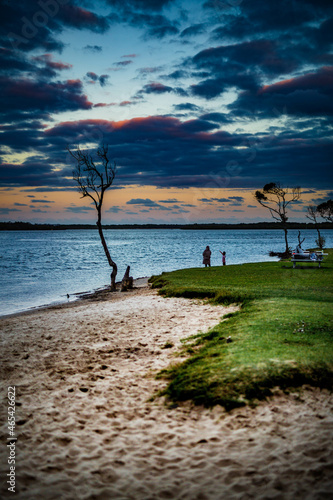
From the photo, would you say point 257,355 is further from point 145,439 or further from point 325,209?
point 325,209

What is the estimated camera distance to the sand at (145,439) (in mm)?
4363

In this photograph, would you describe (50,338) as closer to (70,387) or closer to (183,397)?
(70,387)

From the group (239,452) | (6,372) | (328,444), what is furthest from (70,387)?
(328,444)

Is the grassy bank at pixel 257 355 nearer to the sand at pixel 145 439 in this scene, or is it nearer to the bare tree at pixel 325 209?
the sand at pixel 145 439

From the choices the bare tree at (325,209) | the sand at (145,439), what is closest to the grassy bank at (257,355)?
the sand at (145,439)

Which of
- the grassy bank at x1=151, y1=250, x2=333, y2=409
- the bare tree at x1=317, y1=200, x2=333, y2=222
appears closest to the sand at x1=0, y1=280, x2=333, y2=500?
the grassy bank at x1=151, y1=250, x2=333, y2=409

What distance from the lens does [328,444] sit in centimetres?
488

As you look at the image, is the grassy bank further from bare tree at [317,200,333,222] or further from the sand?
bare tree at [317,200,333,222]

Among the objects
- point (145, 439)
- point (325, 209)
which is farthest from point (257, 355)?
point (325, 209)

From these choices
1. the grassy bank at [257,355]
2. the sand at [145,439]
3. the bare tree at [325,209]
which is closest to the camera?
the sand at [145,439]

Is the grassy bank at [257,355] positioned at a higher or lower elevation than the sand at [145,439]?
higher

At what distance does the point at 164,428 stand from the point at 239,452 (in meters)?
1.36

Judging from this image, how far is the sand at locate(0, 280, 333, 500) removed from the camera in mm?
4363

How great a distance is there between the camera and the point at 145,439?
5496 millimetres
